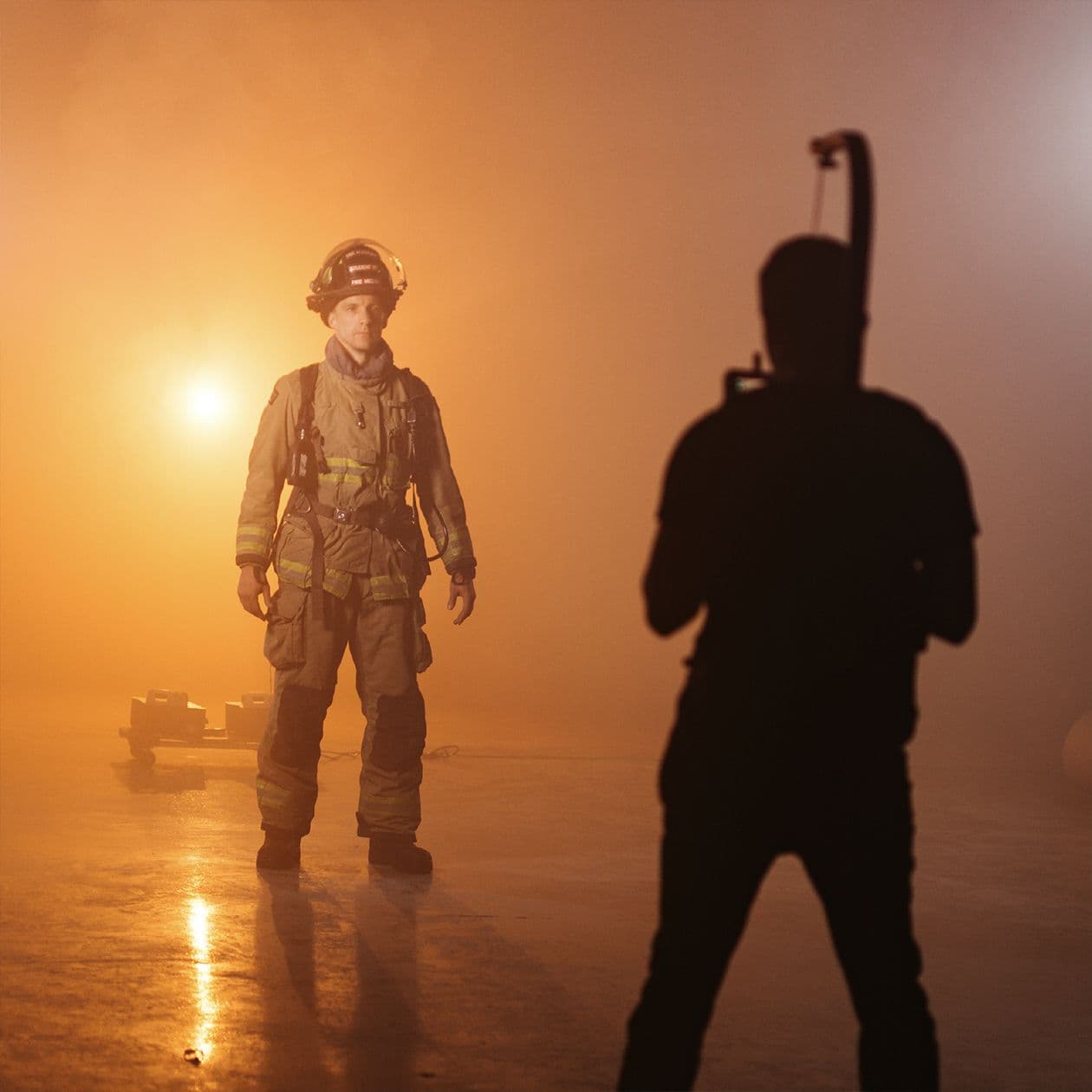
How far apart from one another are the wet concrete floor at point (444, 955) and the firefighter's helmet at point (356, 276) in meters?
1.90

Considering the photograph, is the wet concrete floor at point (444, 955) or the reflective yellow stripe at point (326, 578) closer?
the wet concrete floor at point (444, 955)

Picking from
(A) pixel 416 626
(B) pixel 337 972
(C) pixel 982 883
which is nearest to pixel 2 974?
(B) pixel 337 972

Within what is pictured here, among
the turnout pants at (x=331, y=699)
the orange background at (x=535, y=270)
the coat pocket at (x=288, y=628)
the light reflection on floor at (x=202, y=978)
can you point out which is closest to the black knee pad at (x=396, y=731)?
the turnout pants at (x=331, y=699)

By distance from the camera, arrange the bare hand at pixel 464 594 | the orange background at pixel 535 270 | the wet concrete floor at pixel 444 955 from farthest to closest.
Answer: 1. the orange background at pixel 535 270
2. the bare hand at pixel 464 594
3. the wet concrete floor at pixel 444 955

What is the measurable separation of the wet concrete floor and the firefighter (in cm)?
28

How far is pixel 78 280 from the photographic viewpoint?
12914 millimetres

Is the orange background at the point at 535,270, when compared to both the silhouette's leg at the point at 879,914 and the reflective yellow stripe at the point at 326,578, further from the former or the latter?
the silhouette's leg at the point at 879,914

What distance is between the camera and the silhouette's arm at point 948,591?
2.08 meters

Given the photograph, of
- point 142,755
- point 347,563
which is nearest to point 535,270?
point 142,755

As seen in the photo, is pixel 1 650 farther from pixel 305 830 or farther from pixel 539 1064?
pixel 539 1064

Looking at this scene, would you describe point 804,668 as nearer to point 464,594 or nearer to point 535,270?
point 464,594

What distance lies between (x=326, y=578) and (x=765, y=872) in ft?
10.7

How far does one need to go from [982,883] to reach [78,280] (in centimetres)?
967

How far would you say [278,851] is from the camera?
5.16 metres
